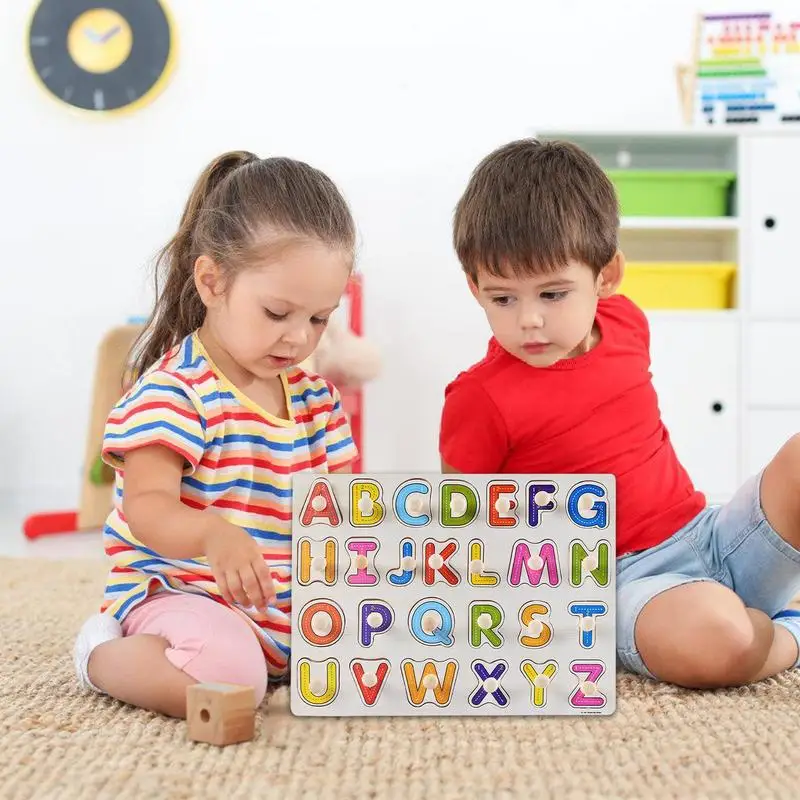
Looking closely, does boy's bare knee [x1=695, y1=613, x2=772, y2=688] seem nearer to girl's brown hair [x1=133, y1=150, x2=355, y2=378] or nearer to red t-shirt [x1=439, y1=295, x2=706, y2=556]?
red t-shirt [x1=439, y1=295, x2=706, y2=556]

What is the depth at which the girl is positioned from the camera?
83 centimetres

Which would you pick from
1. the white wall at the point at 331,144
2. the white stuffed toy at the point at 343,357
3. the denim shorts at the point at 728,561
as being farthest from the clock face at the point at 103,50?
the denim shorts at the point at 728,561

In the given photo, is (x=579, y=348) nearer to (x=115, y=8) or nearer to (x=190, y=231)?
(x=190, y=231)

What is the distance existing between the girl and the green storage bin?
1.59m

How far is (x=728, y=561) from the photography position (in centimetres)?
99

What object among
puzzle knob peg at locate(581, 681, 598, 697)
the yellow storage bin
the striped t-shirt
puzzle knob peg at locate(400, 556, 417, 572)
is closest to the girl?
the striped t-shirt

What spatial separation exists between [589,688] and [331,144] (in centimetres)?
226

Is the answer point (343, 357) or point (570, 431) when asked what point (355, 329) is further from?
point (570, 431)

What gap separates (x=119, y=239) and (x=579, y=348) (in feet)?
6.87

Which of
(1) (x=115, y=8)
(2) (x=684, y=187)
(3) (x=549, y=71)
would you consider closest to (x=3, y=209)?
(1) (x=115, y=8)

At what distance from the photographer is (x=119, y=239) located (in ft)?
9.52

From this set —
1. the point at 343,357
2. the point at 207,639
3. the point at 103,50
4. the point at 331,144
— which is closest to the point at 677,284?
the point at 343,357

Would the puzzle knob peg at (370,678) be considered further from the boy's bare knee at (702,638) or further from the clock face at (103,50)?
the clock face at (103,50)

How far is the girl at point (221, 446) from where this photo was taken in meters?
0.83
